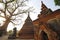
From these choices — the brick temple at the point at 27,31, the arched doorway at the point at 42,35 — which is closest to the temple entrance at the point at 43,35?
the arched doorway at the point at 42,35

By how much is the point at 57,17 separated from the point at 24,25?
13.4 m

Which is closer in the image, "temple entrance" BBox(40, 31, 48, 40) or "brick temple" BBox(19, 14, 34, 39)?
"temple entrance" BBox(40, 31, 48, 40)

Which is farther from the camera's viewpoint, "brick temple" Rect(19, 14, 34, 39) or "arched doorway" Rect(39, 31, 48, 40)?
"brick temple" Rect(19, 14, 34, 39)

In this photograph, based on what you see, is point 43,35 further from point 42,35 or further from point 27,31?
point 27,31

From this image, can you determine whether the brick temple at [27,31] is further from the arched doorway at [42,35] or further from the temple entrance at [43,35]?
the temple entrance at [43,35]

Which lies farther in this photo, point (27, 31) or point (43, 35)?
point (27, 31)

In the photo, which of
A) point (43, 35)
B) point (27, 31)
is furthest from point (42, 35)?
point (27, 31)

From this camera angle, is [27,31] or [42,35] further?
[27,31]

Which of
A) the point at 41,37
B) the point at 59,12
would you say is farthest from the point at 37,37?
the point at 59,12

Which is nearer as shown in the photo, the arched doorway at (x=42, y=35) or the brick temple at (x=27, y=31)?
the arched doorway at (x=42, y=35)

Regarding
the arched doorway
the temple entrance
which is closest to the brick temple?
the arched doorway

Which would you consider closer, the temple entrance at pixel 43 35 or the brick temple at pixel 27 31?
the temple entrance at pixel 43 35

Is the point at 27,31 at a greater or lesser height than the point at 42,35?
lesser

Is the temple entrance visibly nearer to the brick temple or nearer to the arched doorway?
the arched doorway
